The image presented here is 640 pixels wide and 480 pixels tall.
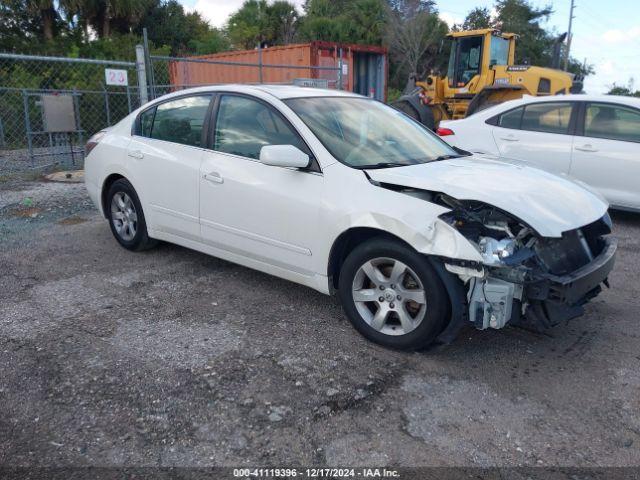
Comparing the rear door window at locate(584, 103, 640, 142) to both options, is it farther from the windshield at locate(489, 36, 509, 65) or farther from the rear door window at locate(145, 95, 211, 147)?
the windshield at locate(489, 36, 509, 65)

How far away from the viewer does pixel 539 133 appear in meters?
7.12

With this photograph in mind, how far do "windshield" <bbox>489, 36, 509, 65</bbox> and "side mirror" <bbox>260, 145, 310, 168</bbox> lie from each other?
35.9 feet

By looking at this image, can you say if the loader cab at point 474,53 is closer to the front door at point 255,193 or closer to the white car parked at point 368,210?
the white car parked at point 368,210

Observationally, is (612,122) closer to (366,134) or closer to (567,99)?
(567,99)

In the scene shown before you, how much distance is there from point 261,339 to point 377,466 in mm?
1397

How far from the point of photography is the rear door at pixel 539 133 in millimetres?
6914

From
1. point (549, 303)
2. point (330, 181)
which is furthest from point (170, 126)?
point (549, 303)

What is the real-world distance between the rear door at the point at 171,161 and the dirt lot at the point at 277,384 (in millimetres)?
585

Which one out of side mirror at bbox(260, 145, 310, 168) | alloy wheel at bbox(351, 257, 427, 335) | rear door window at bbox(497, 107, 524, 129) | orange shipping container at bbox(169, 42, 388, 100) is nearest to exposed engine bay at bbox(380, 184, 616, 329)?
alloy wheel at bbox(351, 257, 427, 335)

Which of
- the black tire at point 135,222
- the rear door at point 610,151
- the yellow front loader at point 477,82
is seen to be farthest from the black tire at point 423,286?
the yellow front loader at point 477,82

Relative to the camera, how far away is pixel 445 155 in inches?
175

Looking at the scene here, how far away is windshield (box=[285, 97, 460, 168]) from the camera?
396 centimetres

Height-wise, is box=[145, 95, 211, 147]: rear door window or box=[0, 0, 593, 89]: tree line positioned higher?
box=[0, 0, 593, 89]: tree line

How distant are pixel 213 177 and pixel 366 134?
1227 millimetres
